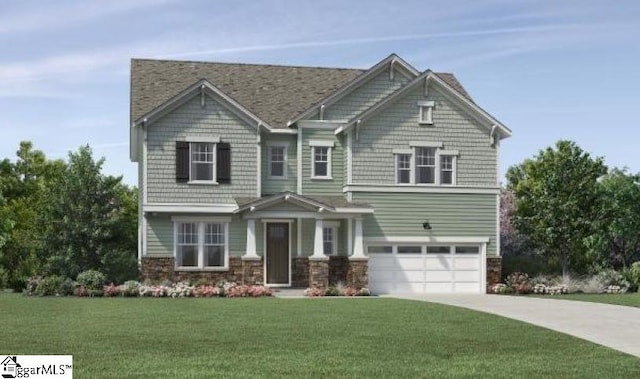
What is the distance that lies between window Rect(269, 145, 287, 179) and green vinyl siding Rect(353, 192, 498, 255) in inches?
121

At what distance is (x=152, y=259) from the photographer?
33156mm

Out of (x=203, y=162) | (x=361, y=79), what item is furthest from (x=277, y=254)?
(x=361, y=79)

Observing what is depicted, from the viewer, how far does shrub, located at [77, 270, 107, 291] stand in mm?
30723

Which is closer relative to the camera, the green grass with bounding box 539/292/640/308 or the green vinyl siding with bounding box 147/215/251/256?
the green grass with bounding box 539/292/640/308

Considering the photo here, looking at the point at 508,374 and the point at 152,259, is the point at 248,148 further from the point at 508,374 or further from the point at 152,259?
the point at 508,374

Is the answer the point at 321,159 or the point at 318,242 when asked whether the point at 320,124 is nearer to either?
the point at 321,159

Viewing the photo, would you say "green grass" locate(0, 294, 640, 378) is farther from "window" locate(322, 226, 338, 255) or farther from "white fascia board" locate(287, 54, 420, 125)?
"white fascia board" locate(287, 54, 420, 125)

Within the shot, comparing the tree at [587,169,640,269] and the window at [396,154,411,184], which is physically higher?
the window at [396,154,411,184]

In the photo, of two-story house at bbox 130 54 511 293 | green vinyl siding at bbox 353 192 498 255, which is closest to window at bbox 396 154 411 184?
two-story house at bbox 130 54 511 293

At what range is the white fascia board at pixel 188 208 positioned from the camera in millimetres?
33094

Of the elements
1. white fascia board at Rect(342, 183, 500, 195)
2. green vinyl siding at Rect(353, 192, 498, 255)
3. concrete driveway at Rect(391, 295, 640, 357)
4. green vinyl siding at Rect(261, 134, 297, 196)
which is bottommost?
concrete driveway at Rect(391, 295, 640, 357)

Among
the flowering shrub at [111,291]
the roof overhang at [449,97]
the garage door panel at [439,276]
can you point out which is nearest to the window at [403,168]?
the roof overhang at [449,97]

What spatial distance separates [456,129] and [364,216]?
5033 mm

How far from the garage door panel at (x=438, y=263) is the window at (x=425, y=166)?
296 cm
